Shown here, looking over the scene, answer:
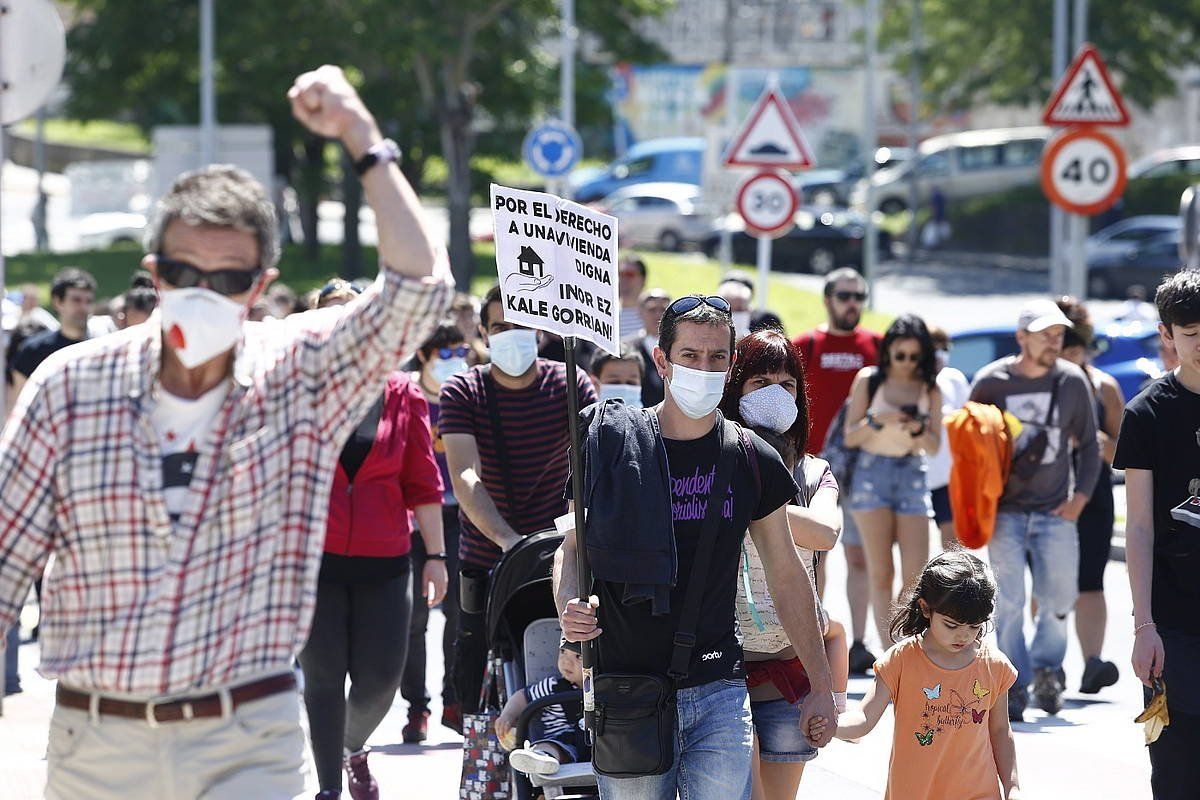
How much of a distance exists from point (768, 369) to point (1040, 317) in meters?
3.57

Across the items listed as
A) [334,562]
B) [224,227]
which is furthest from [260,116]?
[224,227]

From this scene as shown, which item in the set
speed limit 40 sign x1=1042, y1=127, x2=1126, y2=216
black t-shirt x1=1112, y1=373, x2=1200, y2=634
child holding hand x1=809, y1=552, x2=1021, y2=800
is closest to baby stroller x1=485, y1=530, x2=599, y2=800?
child holding hand x1=809, y1=552, x2=1021, y2=800

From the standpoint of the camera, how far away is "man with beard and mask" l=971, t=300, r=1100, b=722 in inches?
350

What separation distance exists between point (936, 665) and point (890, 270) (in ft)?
121

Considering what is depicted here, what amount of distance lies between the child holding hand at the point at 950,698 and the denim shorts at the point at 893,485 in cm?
355

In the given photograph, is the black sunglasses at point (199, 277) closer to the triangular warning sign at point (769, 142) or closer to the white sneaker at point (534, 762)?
the white sneaker at point (534, 762)

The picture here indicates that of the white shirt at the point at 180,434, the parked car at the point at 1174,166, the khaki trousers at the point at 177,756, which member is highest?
the parked car at the point at 1174,166

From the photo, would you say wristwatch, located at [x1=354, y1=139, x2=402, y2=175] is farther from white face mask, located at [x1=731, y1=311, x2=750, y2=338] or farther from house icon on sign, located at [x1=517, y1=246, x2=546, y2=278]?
white face mask, located at [x1=731, y1=311, x2=750, y2=338]

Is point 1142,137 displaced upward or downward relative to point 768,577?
upward

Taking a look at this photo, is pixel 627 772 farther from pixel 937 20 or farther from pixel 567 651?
pixel 937 20

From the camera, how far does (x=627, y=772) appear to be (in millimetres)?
4770

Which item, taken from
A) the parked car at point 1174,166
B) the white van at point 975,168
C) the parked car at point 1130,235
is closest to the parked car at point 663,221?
the white van at point 975,168

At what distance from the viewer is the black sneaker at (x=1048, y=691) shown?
8828 mm

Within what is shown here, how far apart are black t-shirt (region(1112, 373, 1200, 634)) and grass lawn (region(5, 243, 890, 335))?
2210cm
